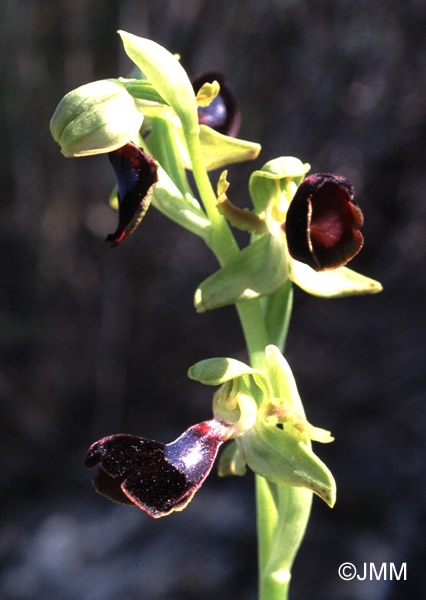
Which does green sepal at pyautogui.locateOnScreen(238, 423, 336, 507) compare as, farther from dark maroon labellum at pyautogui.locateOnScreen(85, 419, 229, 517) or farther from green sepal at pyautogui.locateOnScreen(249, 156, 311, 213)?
green sepal at pyautogui.locateOnScreen(249, 156, 311, 213)

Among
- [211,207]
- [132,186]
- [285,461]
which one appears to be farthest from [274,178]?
[285,461]

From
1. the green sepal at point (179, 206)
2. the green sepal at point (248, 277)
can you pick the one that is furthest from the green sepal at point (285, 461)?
the green sepal at point (179, 206)

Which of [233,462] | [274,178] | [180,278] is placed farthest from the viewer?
[180,278]

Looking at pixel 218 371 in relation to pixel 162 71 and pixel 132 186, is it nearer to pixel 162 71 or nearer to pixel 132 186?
pixel 132 186

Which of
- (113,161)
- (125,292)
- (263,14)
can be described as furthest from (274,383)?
(263,14)

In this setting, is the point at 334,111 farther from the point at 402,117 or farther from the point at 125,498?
the point at 125,498

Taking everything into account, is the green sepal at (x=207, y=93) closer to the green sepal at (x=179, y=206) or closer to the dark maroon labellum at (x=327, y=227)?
the green sepal at (x=179, y=206)
